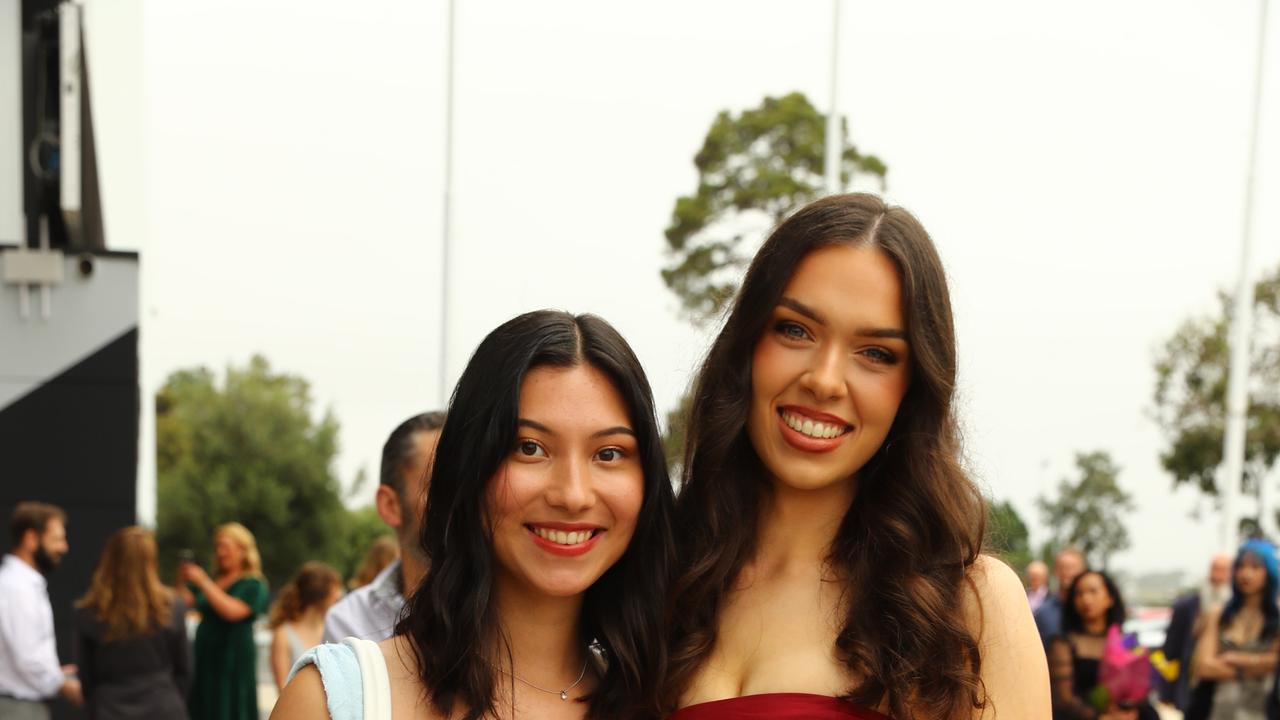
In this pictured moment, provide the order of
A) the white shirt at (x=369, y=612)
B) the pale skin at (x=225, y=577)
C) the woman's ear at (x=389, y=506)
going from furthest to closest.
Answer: the pale skin at (x=225, y=577), the woman's ear at (x=389, y=506), the white shirt at (x=369, y=612)

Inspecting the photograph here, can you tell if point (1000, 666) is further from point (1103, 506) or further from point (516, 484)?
point (1103, 506)

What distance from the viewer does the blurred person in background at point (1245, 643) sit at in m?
7.54

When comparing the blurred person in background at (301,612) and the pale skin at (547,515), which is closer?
the pale skin at (547,515)

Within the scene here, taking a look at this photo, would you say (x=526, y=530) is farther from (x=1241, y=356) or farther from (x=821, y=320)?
(x=1241, y=356)

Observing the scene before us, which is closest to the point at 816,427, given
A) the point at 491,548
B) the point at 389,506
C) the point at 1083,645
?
the point at 491,548

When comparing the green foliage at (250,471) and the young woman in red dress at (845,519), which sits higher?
the young woman in red dress at (845,519)

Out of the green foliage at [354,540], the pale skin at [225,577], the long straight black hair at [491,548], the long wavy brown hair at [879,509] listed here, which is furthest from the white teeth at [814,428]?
the green foliage at [354,540]

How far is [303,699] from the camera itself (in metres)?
2.06

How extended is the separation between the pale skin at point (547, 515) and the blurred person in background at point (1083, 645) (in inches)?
207

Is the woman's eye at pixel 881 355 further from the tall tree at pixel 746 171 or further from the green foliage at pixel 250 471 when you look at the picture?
the green foliage at pixel 250 471

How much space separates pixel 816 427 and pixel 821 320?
19 centimetres

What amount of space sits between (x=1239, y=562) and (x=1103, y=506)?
49503 millimetres

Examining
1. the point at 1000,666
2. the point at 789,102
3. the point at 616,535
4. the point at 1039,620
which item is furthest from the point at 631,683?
Answer: the point at 789,102

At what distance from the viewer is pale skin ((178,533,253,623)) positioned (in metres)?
7.43
